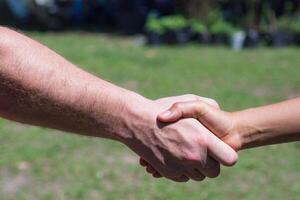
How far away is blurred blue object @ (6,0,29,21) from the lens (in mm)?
18903

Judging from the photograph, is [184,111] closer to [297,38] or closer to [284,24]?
[297,38]

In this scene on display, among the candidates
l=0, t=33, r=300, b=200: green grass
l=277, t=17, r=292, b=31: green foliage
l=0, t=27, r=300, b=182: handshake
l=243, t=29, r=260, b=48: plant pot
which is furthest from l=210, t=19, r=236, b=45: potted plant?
l=0, t=27, r=300, b=182: handshake

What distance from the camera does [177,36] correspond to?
539 inches

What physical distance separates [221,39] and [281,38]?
124cm

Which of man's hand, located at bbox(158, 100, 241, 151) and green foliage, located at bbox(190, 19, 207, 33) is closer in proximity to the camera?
man's hand, located at bbox(158, 100, 241, 151)

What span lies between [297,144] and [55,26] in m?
11.6

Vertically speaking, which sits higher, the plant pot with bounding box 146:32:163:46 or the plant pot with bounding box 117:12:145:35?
the plant pot with bounding box 146:32:163:46

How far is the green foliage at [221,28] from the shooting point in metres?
13.8

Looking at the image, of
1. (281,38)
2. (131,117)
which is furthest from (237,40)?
(131,117)

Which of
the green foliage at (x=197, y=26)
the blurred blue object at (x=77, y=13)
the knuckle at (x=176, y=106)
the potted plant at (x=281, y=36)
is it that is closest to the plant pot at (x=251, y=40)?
the potted plant at (x=281, y=36)

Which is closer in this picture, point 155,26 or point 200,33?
point 200,33

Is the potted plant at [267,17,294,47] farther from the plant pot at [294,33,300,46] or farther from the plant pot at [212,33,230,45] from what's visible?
the plant pot at [212,33,230,45]

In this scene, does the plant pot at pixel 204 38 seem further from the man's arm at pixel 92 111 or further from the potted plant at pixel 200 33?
the man's arm at pixel 92 111

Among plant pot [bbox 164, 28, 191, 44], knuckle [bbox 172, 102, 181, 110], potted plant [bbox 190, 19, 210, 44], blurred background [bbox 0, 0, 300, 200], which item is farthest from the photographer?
potted plant [bbox 190, 19, 210, 44]
